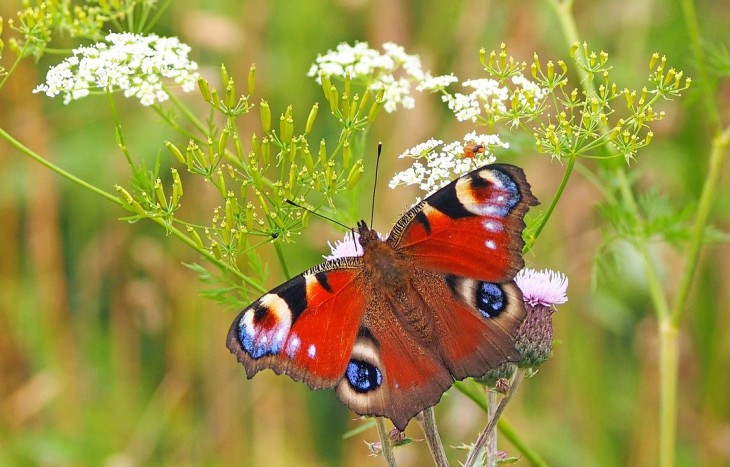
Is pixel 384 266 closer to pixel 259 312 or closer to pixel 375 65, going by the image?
pixel 259 312

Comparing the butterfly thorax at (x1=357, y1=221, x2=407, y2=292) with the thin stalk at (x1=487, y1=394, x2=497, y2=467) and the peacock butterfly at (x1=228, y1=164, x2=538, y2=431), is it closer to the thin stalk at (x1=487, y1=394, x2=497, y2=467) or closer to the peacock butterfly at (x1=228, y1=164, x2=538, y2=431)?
the peacock butterfly at (x1=228, y1=164, x2=538, y2=431)

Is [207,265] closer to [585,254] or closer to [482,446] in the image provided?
[585,254]

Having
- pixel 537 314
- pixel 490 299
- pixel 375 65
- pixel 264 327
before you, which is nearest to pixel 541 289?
pixel 537 314

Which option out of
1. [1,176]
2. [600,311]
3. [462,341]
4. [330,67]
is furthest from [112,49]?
[600,311]

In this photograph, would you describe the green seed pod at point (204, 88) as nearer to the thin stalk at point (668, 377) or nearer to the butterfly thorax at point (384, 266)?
the butterfly thorax at point (384, 266)

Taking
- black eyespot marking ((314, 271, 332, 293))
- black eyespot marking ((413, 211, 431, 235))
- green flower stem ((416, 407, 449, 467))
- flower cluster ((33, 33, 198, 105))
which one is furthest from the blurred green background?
green flower stem ((416, 407, 449, 467))

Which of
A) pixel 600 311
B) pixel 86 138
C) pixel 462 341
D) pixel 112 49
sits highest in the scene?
pixel 86 138

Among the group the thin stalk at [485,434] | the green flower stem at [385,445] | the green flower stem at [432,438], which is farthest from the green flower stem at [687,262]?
the green flower stem at [385,445]
